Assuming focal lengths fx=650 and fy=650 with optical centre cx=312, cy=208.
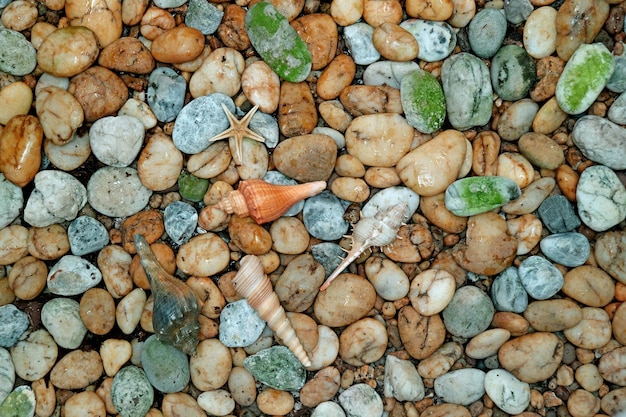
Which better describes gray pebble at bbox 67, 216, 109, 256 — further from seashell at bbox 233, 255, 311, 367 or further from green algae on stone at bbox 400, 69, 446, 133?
green algae on stone at bbox 400, 69, 446, 133

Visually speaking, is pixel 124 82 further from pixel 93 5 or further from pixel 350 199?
pixel 350 199

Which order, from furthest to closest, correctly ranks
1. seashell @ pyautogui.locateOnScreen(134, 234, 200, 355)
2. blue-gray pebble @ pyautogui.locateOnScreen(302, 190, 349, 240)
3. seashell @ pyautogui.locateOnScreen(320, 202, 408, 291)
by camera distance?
blue-gray pebble @ pyautogui.locateOnScreen(302, 190, 349, 240)
seashell @ pyautogui.locateOnScreen(320, 202, 408, 291)
seashell @ pyautogui.locateOnScreen(134, 234, 200, 355)

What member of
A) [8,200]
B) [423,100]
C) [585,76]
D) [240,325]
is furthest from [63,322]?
[585,76]

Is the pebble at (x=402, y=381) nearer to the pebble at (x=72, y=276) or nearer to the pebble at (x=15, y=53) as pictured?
the pebble at (x=72, y=276)

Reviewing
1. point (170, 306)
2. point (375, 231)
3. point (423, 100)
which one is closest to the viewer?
point (170, 306)

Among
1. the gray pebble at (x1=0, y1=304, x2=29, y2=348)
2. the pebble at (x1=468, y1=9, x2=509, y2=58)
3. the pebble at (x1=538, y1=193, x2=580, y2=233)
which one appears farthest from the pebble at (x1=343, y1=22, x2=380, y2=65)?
the gray pebble at (x1=0, y1=304, x2=29, y2=348)

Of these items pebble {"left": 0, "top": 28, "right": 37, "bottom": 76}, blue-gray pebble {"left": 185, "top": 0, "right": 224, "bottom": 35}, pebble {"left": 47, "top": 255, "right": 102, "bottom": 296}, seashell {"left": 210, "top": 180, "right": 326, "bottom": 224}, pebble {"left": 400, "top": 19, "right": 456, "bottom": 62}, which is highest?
pebble {"left": 400, "top": 19, "right": 456, "bottom": 62}

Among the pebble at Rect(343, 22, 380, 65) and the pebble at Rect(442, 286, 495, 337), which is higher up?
the pebble at Rect(343, 22, 380, 65)

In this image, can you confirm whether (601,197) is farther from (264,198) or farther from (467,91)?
(264,198)
